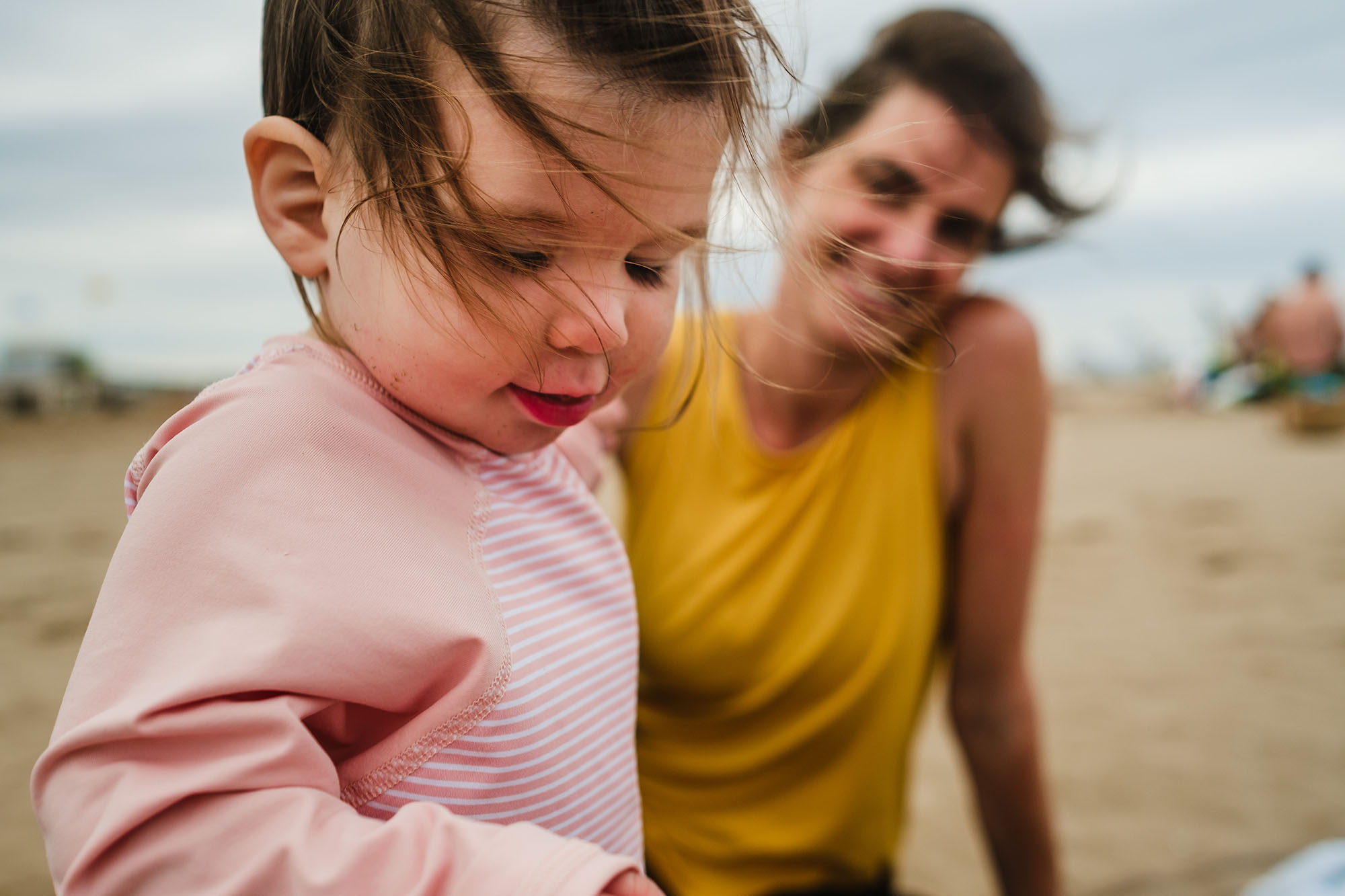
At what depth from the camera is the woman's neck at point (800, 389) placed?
5.91 ft

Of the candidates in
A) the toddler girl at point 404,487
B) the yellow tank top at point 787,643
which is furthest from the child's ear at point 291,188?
the yellow tank top at point 787,643

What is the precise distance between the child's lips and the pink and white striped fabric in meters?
0.12

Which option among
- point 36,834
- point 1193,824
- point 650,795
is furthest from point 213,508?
point 1193,824

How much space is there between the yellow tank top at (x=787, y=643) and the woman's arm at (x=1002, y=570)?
7cm

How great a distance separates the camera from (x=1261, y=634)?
4066mm

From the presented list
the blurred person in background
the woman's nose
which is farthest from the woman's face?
the blurred person in background

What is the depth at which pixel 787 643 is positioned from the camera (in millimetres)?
1665

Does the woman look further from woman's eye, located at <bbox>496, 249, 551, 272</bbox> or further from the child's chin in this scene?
woman's eye, located at <bbox>496, 249, 551, 272</bbox>

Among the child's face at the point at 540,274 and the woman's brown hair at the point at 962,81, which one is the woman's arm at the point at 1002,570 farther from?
the child's face at the point at 540,274

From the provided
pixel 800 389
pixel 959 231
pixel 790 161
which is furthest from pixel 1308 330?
pixel 790 161

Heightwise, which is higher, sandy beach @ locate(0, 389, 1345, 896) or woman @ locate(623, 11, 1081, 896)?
woman @ locate(623, 11, 1081, 896)

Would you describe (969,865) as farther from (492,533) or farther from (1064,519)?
(1064,519)

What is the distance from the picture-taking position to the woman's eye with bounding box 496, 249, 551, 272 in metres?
0.78

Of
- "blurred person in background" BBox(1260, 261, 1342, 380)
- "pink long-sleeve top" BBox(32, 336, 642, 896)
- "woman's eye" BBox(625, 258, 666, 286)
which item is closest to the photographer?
"pink long-sleeve top" BBox(32, 336, 642, 896)
